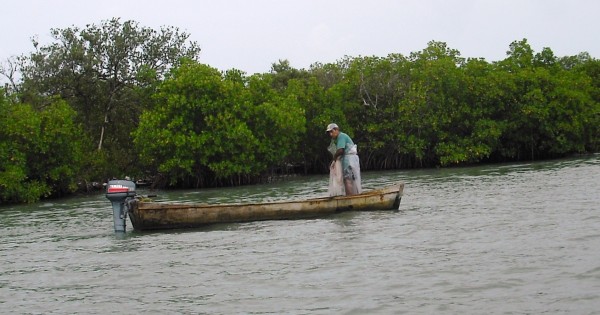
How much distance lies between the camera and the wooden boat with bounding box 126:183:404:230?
16.1m

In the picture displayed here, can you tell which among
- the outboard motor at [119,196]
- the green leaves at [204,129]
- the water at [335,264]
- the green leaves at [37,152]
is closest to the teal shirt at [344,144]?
the water at [335,264]

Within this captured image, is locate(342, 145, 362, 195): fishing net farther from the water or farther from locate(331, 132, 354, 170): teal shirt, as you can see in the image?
the water

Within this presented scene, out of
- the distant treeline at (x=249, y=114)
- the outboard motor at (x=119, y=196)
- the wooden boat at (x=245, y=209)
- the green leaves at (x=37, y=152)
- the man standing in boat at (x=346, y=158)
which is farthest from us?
the distant treeline at (x=249, y=114)

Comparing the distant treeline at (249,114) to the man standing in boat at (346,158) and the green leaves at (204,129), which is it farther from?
the man standing in boat at (346,158)

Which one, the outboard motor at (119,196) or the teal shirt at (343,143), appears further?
the teal shirt at (343,143)

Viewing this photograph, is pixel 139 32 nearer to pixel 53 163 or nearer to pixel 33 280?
pixel 53 163

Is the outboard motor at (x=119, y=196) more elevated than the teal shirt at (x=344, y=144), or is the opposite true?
the teal shirt at (x=344, y=144)

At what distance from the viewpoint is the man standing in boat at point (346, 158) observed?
17234mm

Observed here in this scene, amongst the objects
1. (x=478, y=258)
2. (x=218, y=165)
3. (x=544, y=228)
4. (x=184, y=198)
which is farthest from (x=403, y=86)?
(x=478, y=258)

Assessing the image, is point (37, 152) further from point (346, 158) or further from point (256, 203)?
point (346, 158)

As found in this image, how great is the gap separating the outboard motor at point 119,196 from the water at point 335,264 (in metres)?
0.37

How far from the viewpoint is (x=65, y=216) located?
21.6 metres

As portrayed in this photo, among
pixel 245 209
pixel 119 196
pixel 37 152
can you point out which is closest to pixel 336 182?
pixel 245 209

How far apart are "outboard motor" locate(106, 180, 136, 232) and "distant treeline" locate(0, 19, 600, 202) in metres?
12.2
